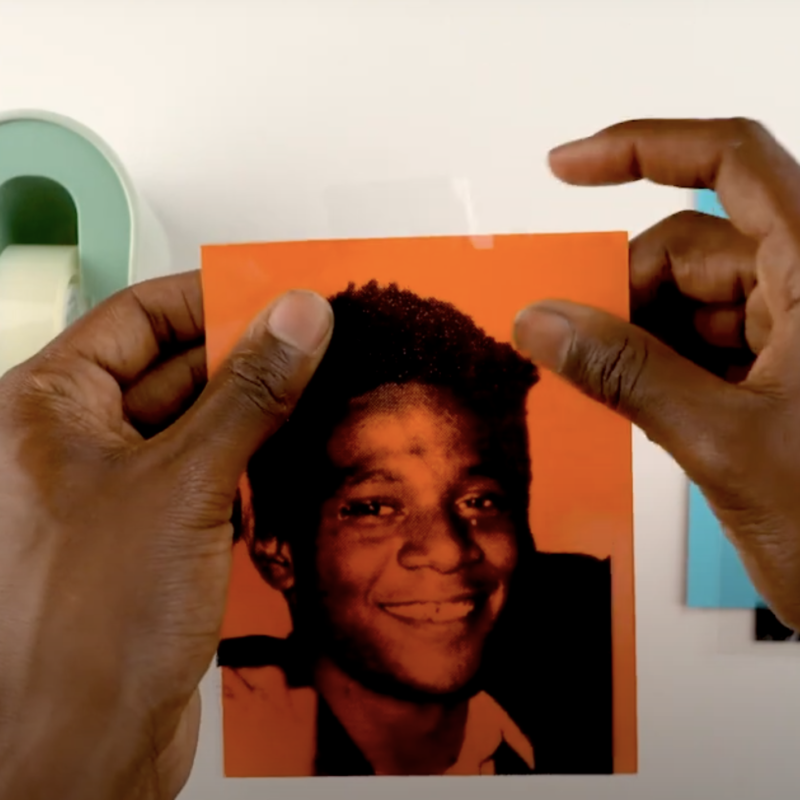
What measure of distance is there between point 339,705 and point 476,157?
37 centimetres

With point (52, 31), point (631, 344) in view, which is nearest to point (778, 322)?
point (631, 344)

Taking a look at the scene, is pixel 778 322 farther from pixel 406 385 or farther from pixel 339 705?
pixel 339 705

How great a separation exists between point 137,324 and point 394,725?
0.30 m

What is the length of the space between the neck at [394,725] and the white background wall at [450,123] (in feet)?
0.17

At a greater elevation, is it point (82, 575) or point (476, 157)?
point (476, 157)

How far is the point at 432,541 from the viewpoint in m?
0.50

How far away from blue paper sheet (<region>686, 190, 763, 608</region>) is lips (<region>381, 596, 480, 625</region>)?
17 centimetres

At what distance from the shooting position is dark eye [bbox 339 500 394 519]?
1.65 feet

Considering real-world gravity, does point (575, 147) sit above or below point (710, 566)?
above

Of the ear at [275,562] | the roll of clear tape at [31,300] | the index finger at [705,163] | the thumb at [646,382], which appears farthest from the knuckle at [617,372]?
the roll of clear tape at [31,300]

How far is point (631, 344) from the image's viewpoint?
442mm

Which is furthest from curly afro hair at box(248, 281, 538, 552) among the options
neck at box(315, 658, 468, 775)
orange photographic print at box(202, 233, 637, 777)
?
neck at box(315, 658, 468, 775)

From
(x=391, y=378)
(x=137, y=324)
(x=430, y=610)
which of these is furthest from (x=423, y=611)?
(x=137, y=324)

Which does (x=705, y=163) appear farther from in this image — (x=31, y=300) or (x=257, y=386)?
(x=31, y=300)
